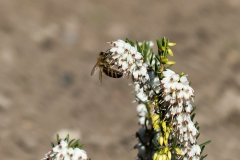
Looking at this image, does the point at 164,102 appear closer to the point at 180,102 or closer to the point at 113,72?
the point at 180,102

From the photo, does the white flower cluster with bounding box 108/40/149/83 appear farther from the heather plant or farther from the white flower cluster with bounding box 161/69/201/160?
the white flower cluster with bounding box 161/69/201/160

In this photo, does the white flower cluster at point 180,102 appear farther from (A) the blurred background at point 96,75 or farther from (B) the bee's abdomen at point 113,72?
(A) the blurred background at point 96,75

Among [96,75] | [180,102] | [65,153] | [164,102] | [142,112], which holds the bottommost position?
[65,153]

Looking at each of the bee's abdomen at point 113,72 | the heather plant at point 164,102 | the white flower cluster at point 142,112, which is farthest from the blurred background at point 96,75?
the heather plant at point 164,102

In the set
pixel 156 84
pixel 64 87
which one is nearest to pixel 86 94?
pixel 64 87

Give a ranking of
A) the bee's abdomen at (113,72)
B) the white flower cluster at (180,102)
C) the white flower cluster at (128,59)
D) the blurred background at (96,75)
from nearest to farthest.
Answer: the white flower cluster at (180,102), the white flower cluster at (128,59), the bee's abdomen at (113,72), the blurred background at (96,75)

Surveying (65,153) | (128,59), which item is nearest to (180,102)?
(128,59)

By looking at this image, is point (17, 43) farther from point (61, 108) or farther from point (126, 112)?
point (126, 112)
